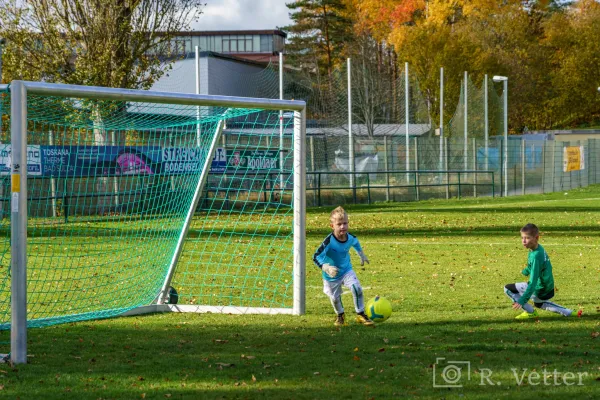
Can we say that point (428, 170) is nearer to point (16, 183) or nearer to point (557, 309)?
point (557, 309)

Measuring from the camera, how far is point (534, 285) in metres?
7.93

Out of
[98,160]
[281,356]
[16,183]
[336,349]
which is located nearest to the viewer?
[16,183]

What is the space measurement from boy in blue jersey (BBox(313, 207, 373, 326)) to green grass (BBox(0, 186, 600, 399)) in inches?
9.1

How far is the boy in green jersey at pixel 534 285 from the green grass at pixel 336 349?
165 mm

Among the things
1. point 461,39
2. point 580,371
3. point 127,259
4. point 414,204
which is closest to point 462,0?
point 461,39

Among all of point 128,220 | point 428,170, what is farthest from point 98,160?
point 428,170

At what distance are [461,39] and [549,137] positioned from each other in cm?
844

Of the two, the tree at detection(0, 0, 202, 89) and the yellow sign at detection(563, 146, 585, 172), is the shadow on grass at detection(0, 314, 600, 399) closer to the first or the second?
the tree at detection(0, 0, 202, 89)

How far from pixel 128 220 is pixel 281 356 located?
27.3 feet

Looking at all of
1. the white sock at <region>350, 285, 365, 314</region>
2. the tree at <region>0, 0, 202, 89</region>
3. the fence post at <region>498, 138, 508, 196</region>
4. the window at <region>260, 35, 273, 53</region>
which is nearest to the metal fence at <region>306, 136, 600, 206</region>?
the fence post at <region>498, 138, 508, 196</region>

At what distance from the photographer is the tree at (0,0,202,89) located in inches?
989

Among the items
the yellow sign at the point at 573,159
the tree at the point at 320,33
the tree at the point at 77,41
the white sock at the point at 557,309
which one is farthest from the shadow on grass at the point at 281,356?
the tree at the point at 320,33

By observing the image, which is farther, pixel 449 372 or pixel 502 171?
pixel 502 171

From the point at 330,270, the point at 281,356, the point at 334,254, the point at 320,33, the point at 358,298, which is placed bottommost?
the point at 281,356
